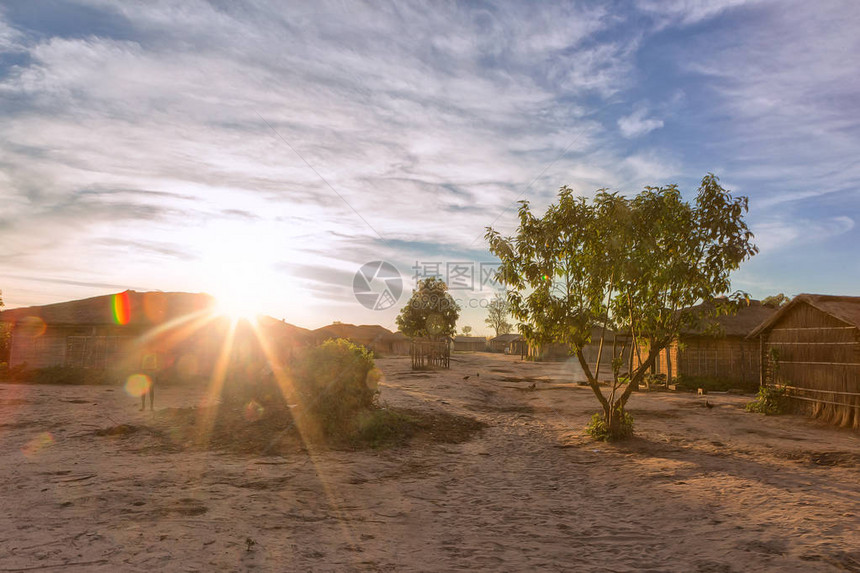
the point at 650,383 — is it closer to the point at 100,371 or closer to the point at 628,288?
the point at 628,288

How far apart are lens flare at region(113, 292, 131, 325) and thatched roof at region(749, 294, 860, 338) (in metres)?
30.3

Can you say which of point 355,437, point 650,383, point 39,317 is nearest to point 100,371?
point 39,317

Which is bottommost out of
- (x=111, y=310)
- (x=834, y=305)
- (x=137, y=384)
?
(x=137, y=384)

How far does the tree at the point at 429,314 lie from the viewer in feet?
201

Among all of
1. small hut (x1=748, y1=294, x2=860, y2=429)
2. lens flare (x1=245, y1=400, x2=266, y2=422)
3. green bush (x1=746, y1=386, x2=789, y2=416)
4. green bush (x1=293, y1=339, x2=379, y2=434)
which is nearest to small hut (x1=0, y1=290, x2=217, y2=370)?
lens flare (x1=245, y1=400, x2=266, y2=422)

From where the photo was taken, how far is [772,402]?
17875 millimetres

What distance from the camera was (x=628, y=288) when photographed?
1196 centimetres

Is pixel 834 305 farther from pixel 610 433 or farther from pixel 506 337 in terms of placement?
pixel 506 337

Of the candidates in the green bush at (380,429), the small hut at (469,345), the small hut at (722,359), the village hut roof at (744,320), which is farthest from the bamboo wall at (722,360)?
the small hut at (469,345)

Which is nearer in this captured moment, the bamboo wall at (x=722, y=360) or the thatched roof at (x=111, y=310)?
the thatched roof at (x=111, y=310)

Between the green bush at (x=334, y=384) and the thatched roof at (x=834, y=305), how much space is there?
14.5 m

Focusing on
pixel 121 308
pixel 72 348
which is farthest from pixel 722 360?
pixel 72 348

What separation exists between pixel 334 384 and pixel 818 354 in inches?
626

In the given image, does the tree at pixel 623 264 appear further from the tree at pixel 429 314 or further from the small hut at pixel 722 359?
the tree at pixel 429 314
